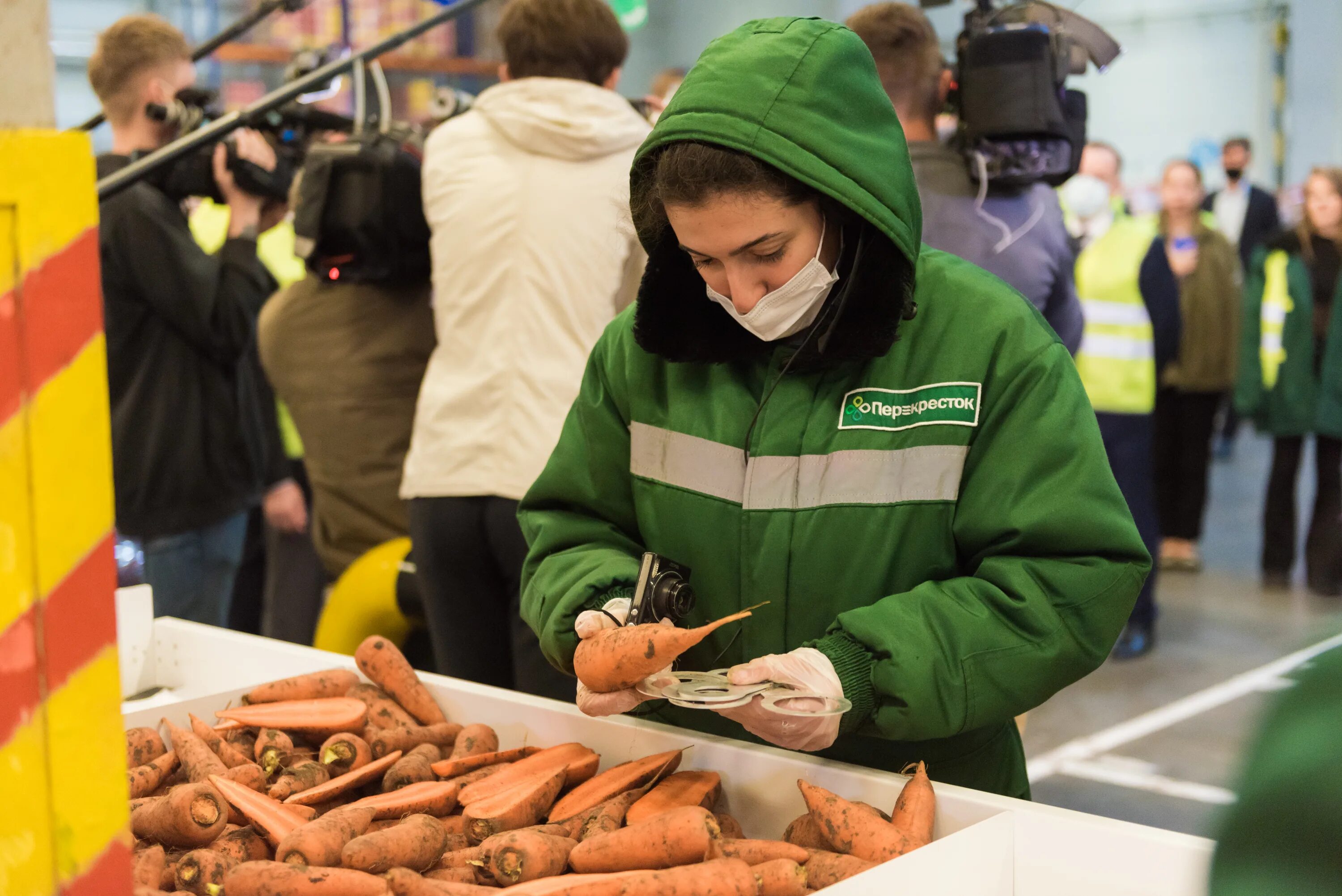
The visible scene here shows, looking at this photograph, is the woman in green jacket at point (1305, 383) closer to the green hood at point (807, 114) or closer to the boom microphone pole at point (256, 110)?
the boom microphone pole at point (256, 110)

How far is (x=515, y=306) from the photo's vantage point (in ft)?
8.35

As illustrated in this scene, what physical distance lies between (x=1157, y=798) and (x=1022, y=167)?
1.76 metres

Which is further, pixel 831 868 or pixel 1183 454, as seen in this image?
pixel 1183 454

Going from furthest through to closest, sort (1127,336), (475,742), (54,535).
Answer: (1127,336), (475,742), (54,535)

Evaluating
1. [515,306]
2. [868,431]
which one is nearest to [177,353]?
[515,306]

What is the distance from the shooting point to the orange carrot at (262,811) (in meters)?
1.38

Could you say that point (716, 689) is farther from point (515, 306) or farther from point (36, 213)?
point (515, 306)

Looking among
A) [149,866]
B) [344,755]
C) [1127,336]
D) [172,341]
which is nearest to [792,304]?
[344,755]

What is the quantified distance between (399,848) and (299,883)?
0.12m

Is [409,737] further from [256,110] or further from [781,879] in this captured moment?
[256,110]

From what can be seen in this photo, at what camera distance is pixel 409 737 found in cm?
167

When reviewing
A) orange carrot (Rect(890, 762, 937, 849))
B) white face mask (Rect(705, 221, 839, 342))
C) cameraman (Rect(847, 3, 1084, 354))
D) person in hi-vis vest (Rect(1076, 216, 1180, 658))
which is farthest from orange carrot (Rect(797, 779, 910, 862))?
person in hi-vis vest (Rect(1076, 216, 1180, 658))

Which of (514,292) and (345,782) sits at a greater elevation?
(514,292)

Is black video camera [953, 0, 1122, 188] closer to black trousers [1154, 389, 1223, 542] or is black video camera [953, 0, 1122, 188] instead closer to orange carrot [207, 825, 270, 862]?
orange carrot [207, 825, 270, 862]
